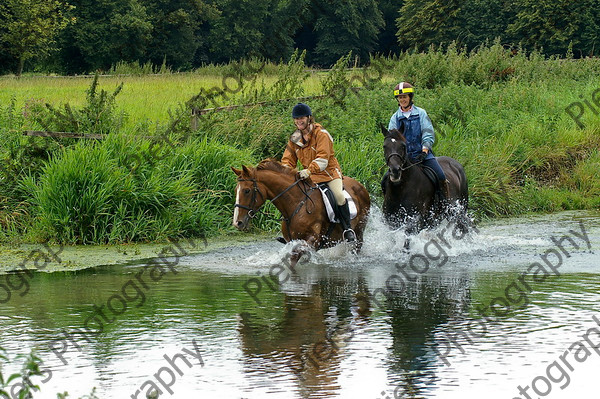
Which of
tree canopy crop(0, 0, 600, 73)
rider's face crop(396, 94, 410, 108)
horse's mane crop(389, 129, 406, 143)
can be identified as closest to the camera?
horse's mane crop(389, 129, 406, 143)

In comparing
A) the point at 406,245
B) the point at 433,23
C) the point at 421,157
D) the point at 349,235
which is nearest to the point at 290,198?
the point at 349,235

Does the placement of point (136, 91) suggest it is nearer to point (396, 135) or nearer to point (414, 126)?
point (414, 126)

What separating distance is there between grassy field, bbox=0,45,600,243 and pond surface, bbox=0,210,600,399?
2.35 m

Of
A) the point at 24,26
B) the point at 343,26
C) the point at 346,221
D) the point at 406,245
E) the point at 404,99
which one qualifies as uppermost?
the point at 343,26

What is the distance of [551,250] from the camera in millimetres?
14562

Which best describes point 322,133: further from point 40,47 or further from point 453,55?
point 40,47

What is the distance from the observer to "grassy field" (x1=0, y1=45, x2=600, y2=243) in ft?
52.2

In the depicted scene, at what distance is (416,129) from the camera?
46.3 ft

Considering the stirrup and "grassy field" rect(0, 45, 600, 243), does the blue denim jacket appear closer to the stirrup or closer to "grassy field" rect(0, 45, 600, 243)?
the stirrup

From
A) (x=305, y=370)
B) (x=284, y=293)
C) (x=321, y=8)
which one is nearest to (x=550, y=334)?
(x=305, y=370)

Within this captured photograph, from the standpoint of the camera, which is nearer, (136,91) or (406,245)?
(406,245)

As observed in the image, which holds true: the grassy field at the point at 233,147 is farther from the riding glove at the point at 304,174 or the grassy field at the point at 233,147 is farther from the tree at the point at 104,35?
the tree at the point at 104,35

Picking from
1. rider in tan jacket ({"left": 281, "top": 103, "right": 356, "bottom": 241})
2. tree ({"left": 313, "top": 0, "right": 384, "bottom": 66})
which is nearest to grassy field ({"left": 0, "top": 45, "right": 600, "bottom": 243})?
rider in tan jacket ({"left": 281, "top": 103, "right": 356, "bottom": 241})

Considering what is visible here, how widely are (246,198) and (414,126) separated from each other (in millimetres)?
3299
